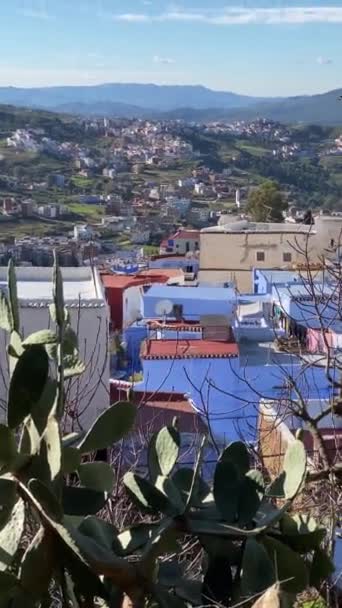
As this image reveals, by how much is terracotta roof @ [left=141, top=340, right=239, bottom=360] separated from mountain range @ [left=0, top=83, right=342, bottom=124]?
2988 inches

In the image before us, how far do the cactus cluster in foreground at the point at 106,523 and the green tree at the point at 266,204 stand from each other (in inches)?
997

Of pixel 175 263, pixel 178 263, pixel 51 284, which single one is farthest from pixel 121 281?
pixel 51 284

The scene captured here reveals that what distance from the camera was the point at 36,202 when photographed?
45406 millimetres

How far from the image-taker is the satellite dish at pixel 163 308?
13876 millimetres

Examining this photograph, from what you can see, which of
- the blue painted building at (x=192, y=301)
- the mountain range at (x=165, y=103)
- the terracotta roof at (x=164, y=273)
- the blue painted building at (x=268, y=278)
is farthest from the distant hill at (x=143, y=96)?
the blue painted building at (x=192, y=301)

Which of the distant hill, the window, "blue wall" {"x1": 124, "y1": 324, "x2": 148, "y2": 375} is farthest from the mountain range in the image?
"blue wall" {"x1": 124, "y1": 324, "x2": 148, "y2": 375}

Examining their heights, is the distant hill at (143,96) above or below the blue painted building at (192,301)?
above

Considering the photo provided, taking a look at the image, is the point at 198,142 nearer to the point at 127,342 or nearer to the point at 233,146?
the point at 233,146

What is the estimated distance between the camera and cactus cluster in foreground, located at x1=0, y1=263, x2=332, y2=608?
1.84 meters

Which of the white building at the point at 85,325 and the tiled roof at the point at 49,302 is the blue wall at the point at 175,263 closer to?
the white building at the point at 85,325

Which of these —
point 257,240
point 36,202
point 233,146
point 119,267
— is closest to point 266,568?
point 257,240

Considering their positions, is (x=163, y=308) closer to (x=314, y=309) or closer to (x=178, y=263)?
(x=314, y=309)

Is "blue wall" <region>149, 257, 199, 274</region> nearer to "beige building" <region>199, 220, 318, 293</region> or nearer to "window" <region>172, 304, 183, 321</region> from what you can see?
"beige building" <region>199, 220, 318, 293</region>

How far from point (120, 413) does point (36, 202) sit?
145ft
